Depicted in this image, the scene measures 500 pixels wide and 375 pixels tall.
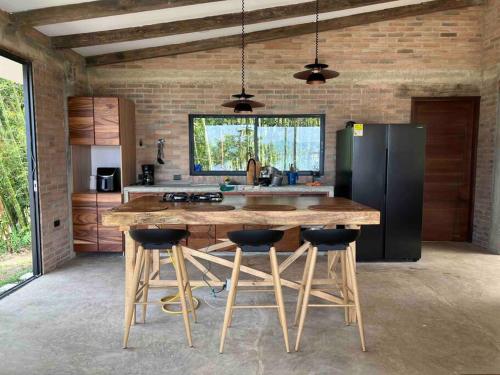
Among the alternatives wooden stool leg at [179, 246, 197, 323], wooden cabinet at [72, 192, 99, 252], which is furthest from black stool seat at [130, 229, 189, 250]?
wooden cabinet at [72, 192, 99, 252]

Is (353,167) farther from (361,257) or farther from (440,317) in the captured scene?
(440,317)

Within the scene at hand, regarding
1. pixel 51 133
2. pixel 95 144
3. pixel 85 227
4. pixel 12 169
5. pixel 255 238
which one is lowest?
pixel 85 227

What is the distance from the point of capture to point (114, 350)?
279 cm

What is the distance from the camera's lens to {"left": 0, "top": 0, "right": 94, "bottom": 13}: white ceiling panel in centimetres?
357

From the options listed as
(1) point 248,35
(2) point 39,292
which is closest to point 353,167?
(1) point 248,35

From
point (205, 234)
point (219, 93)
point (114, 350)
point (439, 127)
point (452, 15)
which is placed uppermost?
point (452, 15)

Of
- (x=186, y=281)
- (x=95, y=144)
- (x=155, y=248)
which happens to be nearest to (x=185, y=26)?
(x=95, y=144)

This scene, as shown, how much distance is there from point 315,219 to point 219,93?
3.51 m

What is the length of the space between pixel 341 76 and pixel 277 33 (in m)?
1.22

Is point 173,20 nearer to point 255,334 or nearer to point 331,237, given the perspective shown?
point 331,237

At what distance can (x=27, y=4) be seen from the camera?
365cm

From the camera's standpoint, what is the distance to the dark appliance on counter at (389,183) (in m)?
4.93

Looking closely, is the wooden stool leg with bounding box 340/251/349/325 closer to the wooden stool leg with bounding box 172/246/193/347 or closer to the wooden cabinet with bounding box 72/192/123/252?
the wooden stool leg with bounding box 172/246/193/347

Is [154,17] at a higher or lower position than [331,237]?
higher
